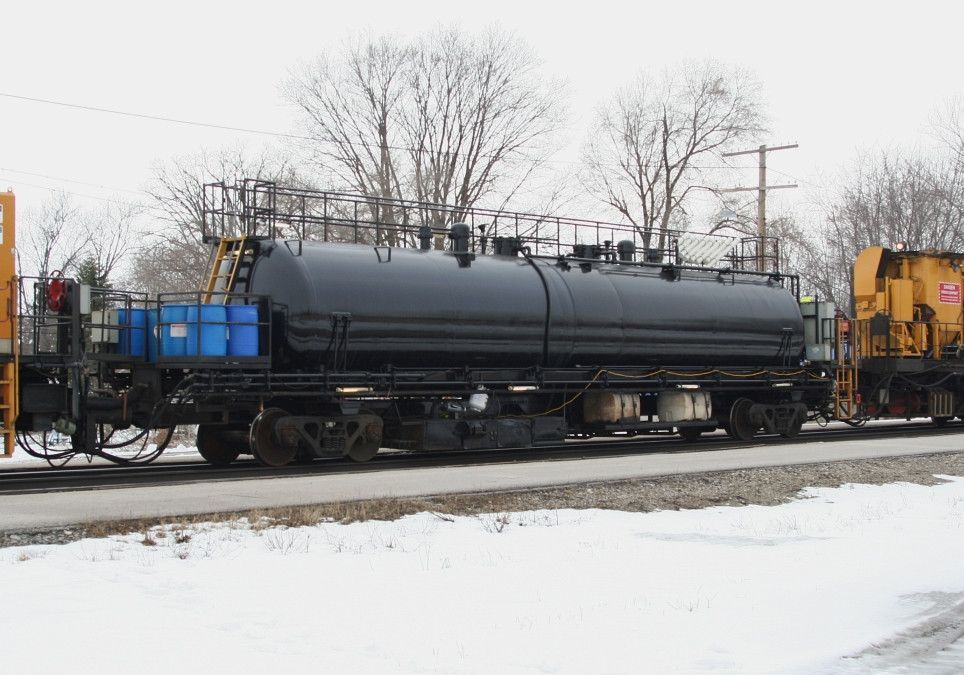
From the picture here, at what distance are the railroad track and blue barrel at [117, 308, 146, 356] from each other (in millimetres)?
1868

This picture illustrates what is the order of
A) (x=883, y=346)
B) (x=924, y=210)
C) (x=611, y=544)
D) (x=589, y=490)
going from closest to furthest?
(x=611, y=544) < (x=589, y=490) < (x=883, y=346) < (x=924, y=210)

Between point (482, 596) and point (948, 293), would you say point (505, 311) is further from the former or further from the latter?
point (948, 293)

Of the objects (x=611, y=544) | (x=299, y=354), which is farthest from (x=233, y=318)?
(x=611, y=544)

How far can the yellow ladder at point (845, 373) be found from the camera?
24344mm

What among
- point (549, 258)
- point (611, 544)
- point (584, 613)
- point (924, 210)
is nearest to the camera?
point (584, 613)

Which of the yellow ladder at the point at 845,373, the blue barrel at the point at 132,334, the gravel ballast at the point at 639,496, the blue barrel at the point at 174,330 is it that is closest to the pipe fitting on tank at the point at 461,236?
the blue barrel at the point at 174,330

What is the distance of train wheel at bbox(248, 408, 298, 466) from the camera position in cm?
1559

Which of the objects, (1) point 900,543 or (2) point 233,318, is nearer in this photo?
(1) point 900,543

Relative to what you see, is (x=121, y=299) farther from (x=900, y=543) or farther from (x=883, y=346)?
(x=883, y=346)

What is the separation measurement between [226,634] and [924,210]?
42.7m

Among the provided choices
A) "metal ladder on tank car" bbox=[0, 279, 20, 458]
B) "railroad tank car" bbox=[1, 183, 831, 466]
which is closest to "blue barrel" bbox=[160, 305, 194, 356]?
"railroad tank car" bbox=[1, 183, 831, 466]

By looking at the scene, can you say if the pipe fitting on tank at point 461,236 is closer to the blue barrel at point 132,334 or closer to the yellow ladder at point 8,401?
the blue barrel at point 132,334

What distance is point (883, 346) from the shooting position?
25.8 meters

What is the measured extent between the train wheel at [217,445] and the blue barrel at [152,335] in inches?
63.7
